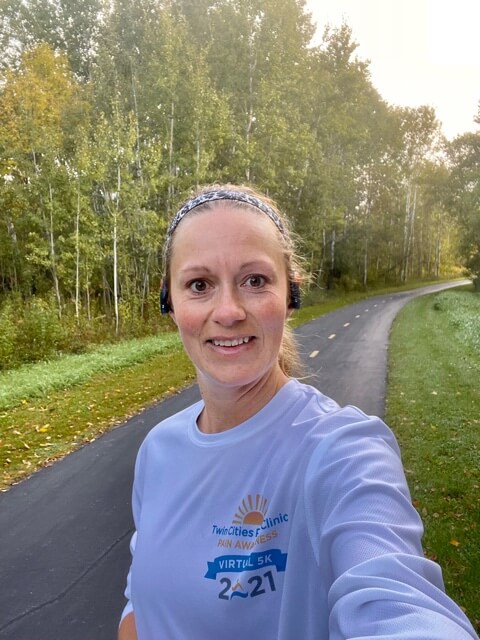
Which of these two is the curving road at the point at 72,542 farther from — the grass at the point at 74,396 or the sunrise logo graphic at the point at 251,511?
the sunrise logo graphic at the point at 251,511

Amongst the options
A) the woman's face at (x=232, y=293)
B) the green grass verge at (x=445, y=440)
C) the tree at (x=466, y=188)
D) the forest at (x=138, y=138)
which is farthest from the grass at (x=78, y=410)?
the tree at (x=466, y=188)

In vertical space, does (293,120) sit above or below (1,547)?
above

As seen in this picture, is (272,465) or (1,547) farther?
(1,547)

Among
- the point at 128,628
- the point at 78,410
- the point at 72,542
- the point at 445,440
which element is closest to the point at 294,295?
the point at 128,628

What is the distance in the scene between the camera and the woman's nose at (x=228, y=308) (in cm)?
146

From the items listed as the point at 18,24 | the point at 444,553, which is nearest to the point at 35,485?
the point at 444,553

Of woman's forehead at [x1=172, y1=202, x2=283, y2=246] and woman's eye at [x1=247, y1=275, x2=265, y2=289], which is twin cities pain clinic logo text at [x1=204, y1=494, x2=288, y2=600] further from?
woman's forehead at [x1=172, y1=202, x2=283, y2=246]

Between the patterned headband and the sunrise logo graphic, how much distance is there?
0.79m

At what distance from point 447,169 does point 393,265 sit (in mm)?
15807

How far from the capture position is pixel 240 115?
87.6 feet

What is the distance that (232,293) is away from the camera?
147cm

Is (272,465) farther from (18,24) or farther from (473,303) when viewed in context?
(18,24)

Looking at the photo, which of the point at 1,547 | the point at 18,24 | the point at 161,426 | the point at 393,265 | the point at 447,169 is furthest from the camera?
the point at 393,265

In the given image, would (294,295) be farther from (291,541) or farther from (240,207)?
(291,541)
